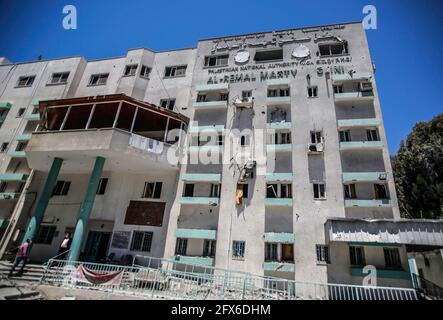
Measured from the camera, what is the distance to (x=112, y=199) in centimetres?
1944

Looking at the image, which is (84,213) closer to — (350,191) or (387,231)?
(350,191)

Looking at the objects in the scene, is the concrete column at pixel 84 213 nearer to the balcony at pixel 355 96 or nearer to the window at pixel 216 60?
the window at pixel 216 60

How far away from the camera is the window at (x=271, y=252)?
53.0ft

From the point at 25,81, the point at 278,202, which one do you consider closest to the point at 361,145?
the point at 278,202

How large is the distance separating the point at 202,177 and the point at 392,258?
1355cm

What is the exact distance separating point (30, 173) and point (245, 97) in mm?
20518

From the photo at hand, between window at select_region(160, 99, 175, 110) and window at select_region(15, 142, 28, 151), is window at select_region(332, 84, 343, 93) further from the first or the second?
window at select_region(15, 142, 28, 151)

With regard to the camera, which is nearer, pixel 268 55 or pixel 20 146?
pixel 20 146

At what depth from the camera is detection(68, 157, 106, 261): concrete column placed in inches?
572

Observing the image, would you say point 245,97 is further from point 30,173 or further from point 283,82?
point 30,173

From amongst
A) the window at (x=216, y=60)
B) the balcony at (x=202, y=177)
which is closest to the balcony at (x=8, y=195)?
the balcony at (x=202, y=177)

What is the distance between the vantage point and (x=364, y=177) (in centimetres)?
1638

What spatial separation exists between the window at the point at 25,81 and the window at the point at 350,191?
33.4 metres
